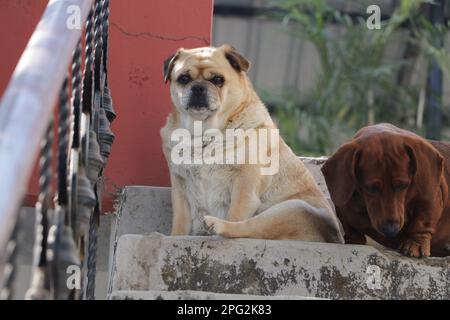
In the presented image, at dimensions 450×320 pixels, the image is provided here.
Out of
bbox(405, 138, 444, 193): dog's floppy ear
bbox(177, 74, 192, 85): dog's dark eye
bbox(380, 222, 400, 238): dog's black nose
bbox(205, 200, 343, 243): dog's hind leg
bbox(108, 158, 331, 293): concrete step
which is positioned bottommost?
bbox(108, 158, 331, 293): concrete step

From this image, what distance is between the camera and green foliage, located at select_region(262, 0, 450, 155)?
9289 mm

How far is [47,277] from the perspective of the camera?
2531 mm

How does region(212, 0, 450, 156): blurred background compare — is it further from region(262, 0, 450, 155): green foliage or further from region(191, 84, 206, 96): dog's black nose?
region(191, 84, 206, 96): dog's black nose

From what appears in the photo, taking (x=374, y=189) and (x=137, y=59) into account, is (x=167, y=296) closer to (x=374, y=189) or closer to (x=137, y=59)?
(x=374, y=189)

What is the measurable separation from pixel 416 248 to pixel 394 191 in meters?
0.24

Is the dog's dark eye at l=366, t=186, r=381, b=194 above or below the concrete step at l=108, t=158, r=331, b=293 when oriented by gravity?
above

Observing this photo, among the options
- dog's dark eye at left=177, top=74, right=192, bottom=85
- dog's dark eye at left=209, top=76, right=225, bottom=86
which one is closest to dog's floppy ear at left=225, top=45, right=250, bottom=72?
dog's dark eye at left=209, top=76, right=225, bottom=86

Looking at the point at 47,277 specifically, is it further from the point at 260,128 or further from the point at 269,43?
the point at 269,43

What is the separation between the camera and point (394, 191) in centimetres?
404

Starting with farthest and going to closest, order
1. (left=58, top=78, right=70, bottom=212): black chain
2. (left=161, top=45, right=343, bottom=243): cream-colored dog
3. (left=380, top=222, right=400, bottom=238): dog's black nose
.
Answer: (left=161, top=45, right=343, bottom=243): cream-colored dog, (left=380, top=222, right=400, bottom=238): dog's black nose, (left=58, top=78, right=70, bottom=212): black chain

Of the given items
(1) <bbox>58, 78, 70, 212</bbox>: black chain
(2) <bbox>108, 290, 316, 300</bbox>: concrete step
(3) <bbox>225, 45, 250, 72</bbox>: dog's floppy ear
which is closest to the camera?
(1) <bbox>58, 78, 70, 212</bbox>: black chain

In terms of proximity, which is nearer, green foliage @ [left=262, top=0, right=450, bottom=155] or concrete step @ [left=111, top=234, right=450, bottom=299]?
concrete step @ [left=111, top=234, right=450, bottom=299]

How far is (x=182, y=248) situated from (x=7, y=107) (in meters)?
1.76
